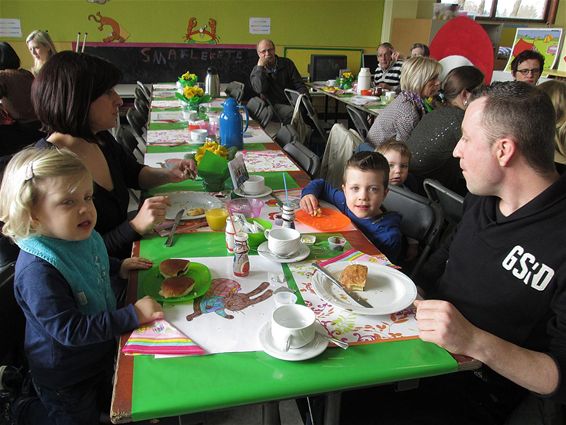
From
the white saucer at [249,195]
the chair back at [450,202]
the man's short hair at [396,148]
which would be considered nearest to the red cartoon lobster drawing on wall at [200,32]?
the man's short hair at [396,148]

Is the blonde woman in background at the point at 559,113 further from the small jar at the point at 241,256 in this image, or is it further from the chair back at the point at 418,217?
the small jar at the point at 241,256

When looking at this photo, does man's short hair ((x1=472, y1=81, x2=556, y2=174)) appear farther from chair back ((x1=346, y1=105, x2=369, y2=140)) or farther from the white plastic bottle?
the white plastic bottle

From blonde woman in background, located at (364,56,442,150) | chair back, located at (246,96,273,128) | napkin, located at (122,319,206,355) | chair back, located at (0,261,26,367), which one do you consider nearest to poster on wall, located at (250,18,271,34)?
chair back, located at (246,96,273,128)

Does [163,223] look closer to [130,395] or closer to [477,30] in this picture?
[130,395]

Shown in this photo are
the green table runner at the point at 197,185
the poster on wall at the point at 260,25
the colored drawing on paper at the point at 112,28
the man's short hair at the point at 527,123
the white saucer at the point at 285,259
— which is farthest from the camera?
the poster on wall at the point at 260,25

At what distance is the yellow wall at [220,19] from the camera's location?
245 inches

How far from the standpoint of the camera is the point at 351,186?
1.84 metres

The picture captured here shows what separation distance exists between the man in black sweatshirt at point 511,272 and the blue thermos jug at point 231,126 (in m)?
1.74

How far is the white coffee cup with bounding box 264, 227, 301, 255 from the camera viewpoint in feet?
4.64

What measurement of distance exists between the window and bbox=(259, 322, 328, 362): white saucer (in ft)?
27.5

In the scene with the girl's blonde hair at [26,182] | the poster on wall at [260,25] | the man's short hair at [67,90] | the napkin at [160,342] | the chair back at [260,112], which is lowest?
the chair back at [260,112]

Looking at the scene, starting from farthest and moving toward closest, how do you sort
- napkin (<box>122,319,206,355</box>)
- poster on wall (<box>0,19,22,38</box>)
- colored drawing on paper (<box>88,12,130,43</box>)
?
colored drawing on paper (<box>88,12,130,43</box>), poster on wall (<box>0,19,22,38</box>), napkin (<box>122,319,206,355</box>)

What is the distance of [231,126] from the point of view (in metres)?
2.80

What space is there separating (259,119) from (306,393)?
337 cm
